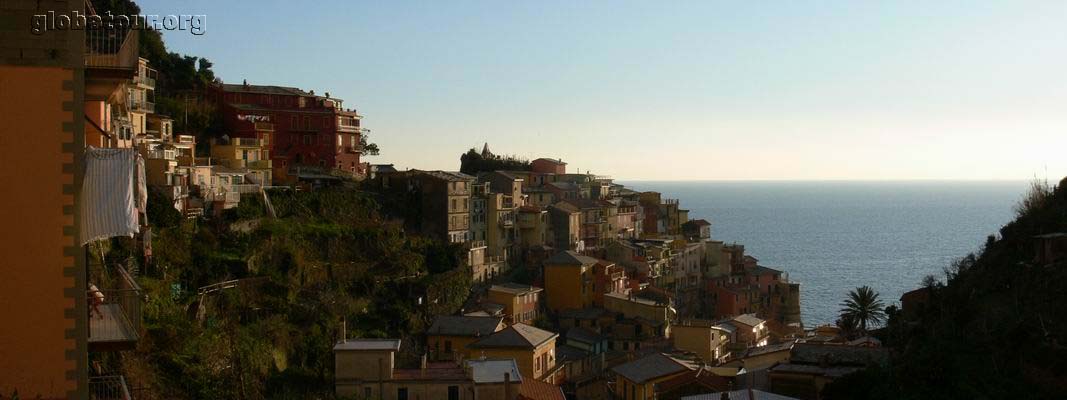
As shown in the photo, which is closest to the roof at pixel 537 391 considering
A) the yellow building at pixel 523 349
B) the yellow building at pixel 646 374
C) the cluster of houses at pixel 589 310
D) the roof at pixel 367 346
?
the cluster of houses at pixel 589 310

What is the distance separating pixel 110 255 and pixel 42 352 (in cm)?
2115

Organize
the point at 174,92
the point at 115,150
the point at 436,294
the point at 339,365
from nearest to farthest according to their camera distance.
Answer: the point at 115,150, the point at 339,365, the point at 436,294, the point at 174,92

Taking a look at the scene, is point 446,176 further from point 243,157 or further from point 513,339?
point 513,339

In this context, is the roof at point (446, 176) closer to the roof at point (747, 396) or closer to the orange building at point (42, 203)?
the roof at point (747, 396)

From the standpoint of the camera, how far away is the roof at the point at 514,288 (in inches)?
1882

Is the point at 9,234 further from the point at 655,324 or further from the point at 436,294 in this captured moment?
the point at 655,324

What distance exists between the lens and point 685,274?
6419 centimetres

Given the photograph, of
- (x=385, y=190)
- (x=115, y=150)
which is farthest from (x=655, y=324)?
(x=115, y=150)

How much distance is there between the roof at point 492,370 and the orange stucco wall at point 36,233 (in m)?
20.8

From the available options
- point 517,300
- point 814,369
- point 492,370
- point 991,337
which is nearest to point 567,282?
point 517,300

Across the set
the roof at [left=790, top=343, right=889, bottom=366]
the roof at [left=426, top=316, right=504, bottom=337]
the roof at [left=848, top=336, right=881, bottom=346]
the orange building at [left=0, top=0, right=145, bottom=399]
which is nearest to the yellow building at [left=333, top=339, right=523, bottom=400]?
the roof at [left=426, top=316, right=504, bottom=337]

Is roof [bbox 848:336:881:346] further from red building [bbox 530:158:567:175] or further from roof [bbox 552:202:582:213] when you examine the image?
red building [bbox 530:158:567:175]

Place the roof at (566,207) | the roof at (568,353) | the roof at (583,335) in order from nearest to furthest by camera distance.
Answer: the roof at (568,353), the roof at (583,335), the roof at (566,207)

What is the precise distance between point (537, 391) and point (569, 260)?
2300 centimetres
